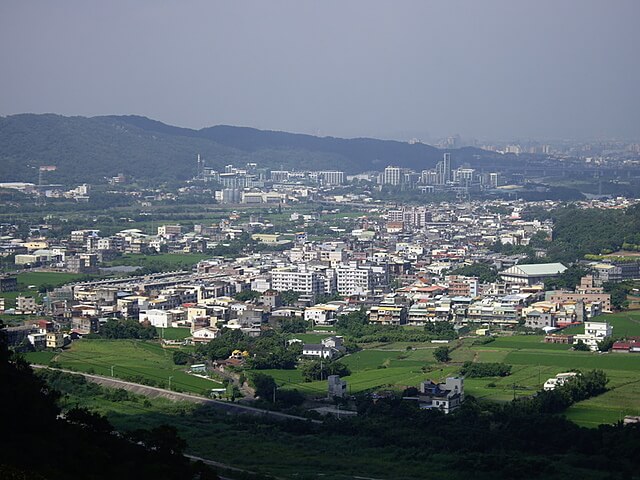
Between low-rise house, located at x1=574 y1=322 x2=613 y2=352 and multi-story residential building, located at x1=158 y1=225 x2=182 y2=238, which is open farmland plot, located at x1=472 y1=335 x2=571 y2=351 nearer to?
low-rise house, located at x1=574 y1=322 x2=613 y2=352

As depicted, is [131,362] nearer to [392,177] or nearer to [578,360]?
[578,360]

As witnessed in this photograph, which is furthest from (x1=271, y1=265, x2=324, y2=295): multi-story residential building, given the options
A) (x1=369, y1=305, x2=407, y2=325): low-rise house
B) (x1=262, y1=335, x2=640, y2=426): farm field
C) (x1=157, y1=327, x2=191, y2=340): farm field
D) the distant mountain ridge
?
the distant mountain ridge

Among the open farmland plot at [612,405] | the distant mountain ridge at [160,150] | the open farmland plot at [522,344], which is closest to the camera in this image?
the open farmland plot at [612,405]

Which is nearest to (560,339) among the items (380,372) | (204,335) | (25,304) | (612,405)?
(380,372)

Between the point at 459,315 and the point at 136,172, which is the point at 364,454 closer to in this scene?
the point at 459,315

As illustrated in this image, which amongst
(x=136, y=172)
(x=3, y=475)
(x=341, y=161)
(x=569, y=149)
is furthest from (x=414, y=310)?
(x=569, y=149)

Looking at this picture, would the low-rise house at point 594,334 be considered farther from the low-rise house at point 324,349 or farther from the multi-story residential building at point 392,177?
the multi-story residential building at point 392,177

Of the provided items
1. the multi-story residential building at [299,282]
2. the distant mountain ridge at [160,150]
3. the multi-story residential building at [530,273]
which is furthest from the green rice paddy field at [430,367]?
the distant mountain ridge at [160,150]
